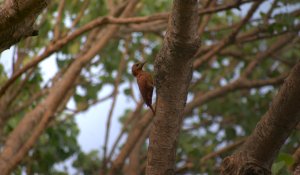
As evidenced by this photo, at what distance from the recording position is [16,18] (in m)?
2.80

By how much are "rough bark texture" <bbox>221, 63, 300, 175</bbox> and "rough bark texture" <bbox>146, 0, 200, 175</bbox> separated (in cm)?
31

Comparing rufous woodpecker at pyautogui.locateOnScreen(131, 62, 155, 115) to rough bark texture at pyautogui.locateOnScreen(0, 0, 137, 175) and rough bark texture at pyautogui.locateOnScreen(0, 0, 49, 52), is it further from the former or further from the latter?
rough bark texture at pyautogui.locateOnScreen(0, 0, 137, 175)

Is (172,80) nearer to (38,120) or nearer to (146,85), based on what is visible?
(146,85)

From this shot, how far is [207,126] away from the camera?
762 cm

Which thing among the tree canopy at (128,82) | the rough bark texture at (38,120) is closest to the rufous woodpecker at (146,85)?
the tree canopy at (128,82)

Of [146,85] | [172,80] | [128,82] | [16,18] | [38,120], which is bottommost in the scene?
[172,80]

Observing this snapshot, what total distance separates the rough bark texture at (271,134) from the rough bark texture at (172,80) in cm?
31

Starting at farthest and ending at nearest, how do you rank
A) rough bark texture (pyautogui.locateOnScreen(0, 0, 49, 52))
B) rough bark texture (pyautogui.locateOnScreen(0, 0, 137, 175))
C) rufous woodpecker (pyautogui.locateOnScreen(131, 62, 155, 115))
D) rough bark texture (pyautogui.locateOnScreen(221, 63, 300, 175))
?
rough bark texture (pyautogui.locateOnScreen(0, 0, 137, 175))
rufous woodpecker (pyautogui.locateOnScreen(131, 62, 155, 115))
rough bark texture (pyautogui.locateOnScreen(0, 0, 49, 52))
rough bark texture (pyautogui.locateOnScreen(221, 63, 300, 175))

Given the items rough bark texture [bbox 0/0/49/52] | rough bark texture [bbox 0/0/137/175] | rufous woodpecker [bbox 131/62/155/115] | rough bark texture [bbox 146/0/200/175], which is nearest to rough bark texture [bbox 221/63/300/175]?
rough bark texture [bbox 146/0/200/175]

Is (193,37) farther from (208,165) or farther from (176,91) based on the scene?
(208,165)

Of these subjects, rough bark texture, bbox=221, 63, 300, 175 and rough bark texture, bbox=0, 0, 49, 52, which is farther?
rough bark texture, bbox=0, 0, 49, 52

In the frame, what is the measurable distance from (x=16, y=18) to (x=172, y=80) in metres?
0.78

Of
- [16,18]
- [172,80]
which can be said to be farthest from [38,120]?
[172,80]

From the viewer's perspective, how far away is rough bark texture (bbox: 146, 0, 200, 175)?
2564 millimetres
